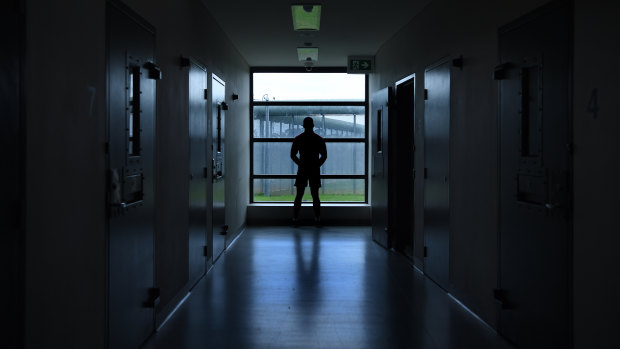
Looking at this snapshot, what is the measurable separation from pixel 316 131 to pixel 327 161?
576 mm

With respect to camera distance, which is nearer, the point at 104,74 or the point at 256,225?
the point at 104,74

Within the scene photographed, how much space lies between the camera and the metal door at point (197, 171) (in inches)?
176

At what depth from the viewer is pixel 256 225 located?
841 centimetres

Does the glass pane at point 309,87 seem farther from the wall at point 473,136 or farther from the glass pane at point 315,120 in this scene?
the wall at point 473,136

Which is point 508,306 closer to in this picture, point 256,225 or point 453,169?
point 453,169

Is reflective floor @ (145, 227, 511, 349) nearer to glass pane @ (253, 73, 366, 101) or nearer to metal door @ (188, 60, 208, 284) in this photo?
metal door @ (188, 60, 208, 284)

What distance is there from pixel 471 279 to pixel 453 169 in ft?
3.09

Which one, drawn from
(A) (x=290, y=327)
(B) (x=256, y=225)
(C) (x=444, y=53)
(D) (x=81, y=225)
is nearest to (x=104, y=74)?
(D) (x=81, y=225)

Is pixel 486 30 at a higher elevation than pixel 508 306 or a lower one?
higher

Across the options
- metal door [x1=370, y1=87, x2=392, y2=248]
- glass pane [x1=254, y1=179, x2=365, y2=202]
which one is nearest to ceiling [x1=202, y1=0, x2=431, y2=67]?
metal door [x1=370, y1=87, x2=392, y2=248]

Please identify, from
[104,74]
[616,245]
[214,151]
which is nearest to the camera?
[616,245]

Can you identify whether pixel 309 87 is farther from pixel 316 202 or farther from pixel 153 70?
pixel 153 70

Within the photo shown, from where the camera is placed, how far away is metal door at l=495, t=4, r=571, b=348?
2.57m

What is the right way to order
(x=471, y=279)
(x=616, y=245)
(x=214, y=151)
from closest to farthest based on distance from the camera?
(x=616, y=245) < (x=471, y=279) < (x=214, y=151)
